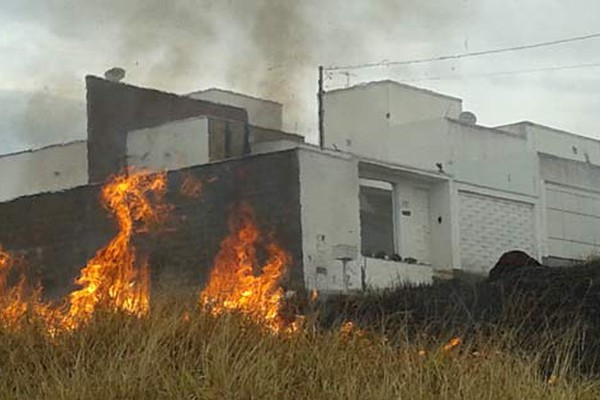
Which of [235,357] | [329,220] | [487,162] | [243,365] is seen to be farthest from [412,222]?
[243,365]

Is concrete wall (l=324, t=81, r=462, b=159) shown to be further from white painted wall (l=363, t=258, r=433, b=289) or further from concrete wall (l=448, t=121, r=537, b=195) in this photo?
white painted wall (l=363, t=258, r=433, b=289)

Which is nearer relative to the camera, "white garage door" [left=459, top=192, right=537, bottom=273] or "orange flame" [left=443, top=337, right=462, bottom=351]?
"orange flame" [left=443, top=337, right=462, bottom=351]

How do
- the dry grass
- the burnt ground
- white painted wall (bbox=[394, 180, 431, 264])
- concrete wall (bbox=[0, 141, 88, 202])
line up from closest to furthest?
the dry grass, the burnt ground, white painted wall (bbox=[394, 180, 431, 264]), concrete wall (bbox=[0, 141, 88, 202])

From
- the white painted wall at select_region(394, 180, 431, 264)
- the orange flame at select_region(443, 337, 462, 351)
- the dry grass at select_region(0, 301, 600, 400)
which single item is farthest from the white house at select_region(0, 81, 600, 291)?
the dry grass at select_region(0, 301, 600, 400)

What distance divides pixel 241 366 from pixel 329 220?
22588mm

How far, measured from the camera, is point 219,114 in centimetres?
3809

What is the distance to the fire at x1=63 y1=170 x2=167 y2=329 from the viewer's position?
443 inches

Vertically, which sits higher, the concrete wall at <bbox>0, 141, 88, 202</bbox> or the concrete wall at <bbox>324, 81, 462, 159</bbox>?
the concrete wall at <bbox>324, 81, 462, 159</bbox>

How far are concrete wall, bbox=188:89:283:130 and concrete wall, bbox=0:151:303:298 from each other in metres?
3.98

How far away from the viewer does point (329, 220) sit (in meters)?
31.8

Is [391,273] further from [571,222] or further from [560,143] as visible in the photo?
[560,143]


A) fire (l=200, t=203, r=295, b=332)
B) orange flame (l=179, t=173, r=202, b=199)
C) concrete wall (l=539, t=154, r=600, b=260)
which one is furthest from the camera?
concrete wall (l=539, t=154, r=600, b=260)

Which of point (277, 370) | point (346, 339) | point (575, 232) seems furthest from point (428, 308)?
point (575, 232)

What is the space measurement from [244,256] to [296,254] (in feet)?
4.15
